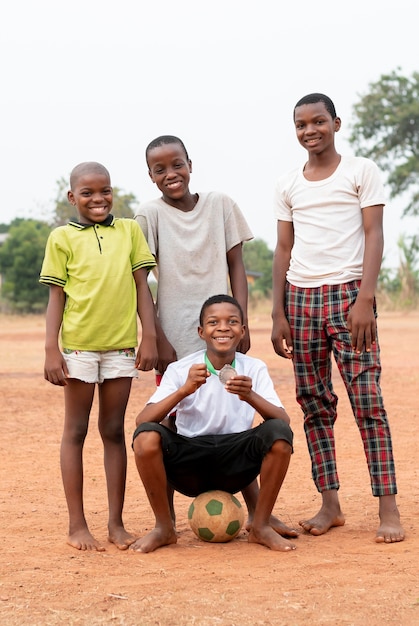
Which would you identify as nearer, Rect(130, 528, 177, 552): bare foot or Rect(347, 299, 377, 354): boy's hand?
→ Rect(130, 528, 177, 552): bare foot

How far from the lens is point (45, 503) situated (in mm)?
5684

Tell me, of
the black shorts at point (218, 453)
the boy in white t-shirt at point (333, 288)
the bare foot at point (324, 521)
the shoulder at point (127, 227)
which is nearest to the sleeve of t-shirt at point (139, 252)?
→ the shoulder at point (127, 227)

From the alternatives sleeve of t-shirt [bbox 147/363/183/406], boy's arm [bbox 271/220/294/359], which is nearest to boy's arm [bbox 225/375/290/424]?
sleeve of t-shirt [bbox 147/363/183/406]

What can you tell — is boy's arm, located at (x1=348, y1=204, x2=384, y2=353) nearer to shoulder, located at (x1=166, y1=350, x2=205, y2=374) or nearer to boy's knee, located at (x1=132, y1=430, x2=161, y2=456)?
shoulder, located at (x1=166, y1=350, x2=205, y2=374)

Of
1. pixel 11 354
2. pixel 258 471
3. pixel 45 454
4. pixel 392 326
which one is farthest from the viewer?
pixel 392 326

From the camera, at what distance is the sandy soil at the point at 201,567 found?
3.43 m

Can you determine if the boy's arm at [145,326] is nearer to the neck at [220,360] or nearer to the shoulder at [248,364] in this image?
the neck at [220,360]

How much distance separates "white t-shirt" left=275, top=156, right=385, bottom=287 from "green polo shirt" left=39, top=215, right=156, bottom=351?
83cm

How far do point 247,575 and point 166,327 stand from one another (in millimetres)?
1418

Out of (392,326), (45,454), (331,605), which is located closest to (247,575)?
(331,605)

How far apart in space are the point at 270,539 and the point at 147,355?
1.07 meters

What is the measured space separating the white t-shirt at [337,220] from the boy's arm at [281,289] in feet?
0.45

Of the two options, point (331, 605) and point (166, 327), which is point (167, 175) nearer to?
point (166, 327)

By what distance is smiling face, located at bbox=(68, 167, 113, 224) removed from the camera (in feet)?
15.1
